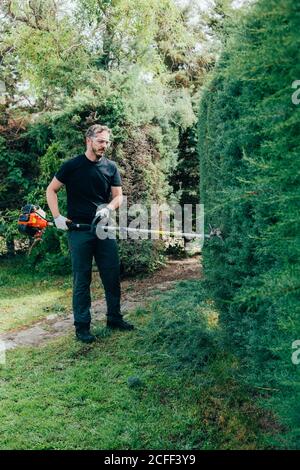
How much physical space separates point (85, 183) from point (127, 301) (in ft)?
7.12

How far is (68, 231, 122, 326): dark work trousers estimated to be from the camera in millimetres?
4852

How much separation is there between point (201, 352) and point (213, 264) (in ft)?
2.58

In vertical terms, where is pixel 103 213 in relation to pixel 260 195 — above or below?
below

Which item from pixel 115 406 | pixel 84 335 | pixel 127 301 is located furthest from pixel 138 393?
pixel 127 301

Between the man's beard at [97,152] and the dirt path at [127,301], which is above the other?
the man's beard at [97,152]

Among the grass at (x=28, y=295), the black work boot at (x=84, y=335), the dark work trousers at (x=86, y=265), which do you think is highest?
the dark work trousers at (x=86, y=265)

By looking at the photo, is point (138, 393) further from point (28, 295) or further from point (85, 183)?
point (28, 295)

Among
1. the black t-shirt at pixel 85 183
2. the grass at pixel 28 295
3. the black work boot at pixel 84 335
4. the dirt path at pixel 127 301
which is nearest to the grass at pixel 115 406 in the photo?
the black work boot at pixel 84 335

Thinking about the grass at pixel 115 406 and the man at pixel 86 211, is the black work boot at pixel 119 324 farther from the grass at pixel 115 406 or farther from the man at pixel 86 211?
the grass at pixel 115 406

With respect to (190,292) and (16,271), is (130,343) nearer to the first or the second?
(190,292)

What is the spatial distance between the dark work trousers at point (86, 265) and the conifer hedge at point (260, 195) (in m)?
1.20

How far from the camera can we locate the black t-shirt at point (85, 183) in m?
4.82

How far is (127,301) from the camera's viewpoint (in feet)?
20.9

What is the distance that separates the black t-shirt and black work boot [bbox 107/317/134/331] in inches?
46.6
